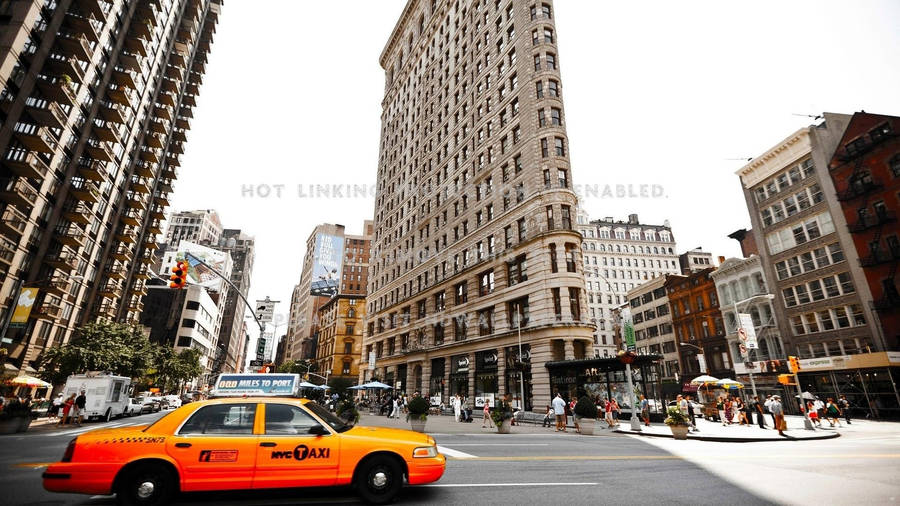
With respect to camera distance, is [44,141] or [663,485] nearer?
[663,485]

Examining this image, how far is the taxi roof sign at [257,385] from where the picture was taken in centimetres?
1379

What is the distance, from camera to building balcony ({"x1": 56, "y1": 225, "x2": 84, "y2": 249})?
38750 millimetres

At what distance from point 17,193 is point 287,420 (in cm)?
4049

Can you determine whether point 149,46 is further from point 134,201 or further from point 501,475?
point 501,475

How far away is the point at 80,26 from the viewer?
36.9 meters

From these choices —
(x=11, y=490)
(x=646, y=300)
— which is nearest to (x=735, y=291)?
(x=646, y=300)

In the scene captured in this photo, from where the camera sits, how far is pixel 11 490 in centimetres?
691

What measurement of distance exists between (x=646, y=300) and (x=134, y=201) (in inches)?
3073

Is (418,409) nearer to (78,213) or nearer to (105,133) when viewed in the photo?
(78,213)

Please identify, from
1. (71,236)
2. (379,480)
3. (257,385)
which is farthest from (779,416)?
(71,236)

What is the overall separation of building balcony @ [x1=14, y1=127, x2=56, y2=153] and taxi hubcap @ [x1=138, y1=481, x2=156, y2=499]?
4086 cm

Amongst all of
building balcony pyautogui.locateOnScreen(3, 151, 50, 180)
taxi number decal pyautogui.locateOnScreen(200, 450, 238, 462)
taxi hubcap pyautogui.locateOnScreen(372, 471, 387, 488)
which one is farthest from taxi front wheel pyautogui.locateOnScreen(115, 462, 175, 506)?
building balcony pyautogui.locateOnScreen(3, 151, 50, 180)

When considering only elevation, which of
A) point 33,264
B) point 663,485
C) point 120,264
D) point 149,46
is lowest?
point 663,485

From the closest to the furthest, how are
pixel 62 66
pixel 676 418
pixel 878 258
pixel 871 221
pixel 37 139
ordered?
pixel 676 418 → pixel 37 139 → pixel 878 258 → pixel 62 66 → pixel 871 221
